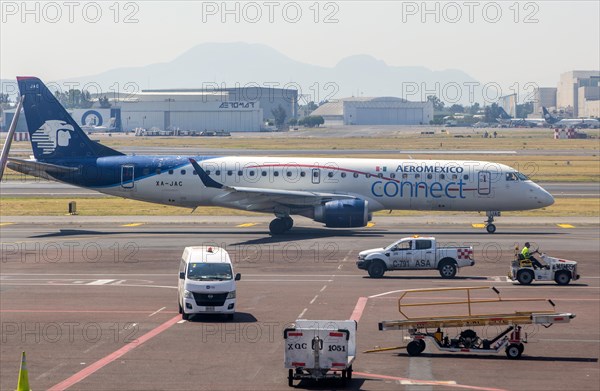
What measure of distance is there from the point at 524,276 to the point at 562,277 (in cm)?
162

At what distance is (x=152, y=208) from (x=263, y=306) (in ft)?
127

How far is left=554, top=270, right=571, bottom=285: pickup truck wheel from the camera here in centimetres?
4103

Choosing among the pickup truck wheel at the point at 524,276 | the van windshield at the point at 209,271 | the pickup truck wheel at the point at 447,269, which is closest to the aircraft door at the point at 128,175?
the pickup truck wheel at the point at 447,269

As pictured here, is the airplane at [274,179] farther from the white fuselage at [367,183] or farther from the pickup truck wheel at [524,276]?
the pickup truck wheel at [524,276]

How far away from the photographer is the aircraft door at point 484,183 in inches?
2274

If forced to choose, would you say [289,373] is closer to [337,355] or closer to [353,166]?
[337,355]

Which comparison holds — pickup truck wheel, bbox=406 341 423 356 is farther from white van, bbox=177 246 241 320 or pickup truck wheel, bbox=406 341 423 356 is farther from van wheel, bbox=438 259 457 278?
van wheel, bbox=438 259 457 278

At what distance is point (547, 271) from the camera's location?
136ft

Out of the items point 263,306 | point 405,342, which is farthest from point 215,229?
point 405,342

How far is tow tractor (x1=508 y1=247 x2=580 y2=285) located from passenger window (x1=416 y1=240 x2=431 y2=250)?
392 cm

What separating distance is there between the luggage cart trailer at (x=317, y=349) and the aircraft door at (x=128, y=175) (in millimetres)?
36846

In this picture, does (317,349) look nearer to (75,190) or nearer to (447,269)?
(447,269)

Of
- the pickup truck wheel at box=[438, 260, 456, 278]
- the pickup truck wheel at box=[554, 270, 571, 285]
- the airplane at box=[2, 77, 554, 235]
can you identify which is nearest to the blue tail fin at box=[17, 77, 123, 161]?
the airplane at box=[2, 77, 554, 235]

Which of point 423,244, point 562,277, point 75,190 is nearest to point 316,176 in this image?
point 423,244
